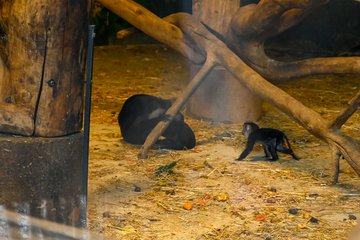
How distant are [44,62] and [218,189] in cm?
166

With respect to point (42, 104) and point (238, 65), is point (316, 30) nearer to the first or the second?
point (238, 65)

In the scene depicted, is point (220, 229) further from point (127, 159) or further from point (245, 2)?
point (245, 2)

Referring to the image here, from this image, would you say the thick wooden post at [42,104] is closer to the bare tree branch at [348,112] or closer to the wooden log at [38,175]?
the wooden log at [38,175]

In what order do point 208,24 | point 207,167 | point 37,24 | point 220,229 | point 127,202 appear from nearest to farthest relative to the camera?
point 37,24 < point 220,229 < point 127,202 < point 207,167 < point 208,24

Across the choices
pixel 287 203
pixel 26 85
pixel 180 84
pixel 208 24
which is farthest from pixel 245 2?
pixel 26 85

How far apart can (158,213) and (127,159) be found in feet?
3.92

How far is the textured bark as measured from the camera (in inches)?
161

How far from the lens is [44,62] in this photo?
4.12 m

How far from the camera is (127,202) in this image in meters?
4.98

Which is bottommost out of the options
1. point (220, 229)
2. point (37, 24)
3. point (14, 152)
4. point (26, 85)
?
point (220, 229)

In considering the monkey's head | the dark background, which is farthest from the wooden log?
the dark background

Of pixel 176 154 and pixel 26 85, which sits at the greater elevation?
pixel 26 85

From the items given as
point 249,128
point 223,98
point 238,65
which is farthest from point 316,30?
point 238,65

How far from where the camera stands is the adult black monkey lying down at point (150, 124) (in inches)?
245
